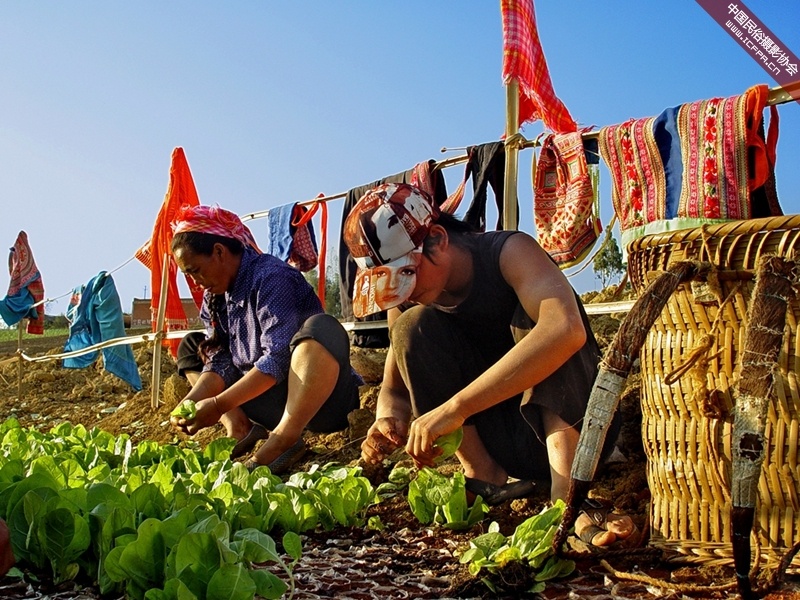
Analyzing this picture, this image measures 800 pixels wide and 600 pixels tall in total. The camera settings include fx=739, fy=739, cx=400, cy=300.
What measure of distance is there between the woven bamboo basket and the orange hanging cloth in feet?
15.0

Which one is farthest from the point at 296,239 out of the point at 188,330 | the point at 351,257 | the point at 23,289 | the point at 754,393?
the point at 23,289

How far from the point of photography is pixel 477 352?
2201 millimetres

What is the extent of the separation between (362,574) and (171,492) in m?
0.51

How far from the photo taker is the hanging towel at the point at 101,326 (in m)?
6.26

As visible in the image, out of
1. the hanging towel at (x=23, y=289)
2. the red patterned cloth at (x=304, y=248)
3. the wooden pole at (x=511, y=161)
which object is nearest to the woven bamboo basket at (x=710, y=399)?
the wooden pole at (x=511, y=161)

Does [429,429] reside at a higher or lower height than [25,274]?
lower

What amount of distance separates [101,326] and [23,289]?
9.78ft

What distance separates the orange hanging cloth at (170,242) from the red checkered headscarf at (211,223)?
235 centimetres

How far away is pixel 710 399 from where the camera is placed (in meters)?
1.36

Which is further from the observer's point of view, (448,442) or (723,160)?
(723,160)

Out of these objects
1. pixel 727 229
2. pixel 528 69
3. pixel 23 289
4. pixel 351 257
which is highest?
pixel 528 69

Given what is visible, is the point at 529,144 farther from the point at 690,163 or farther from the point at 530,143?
the point at 690,163

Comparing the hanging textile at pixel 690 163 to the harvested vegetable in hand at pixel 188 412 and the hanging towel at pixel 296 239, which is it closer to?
the harvested vegetable in hand at pixel 188 412

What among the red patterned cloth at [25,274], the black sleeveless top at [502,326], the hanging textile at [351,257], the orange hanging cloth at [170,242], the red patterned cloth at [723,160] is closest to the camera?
the black sleeveless top at [502,326]
